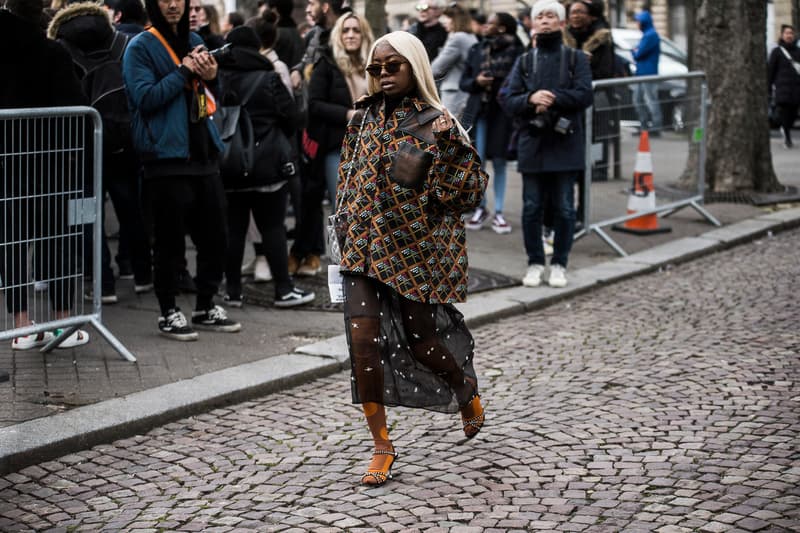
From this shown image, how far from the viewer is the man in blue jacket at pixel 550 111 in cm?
880

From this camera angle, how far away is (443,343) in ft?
17.4

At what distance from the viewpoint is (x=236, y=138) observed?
25.6 feet

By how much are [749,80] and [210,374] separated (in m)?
8.88

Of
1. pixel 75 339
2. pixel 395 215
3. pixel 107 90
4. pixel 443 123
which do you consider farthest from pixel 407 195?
pixel 107 90

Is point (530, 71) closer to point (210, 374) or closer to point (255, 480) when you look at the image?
point (210, 374)

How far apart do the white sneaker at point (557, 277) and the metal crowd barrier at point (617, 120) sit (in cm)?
99

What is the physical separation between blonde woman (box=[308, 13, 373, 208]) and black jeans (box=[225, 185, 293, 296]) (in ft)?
2.72

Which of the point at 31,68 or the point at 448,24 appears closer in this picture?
the point at 31,68

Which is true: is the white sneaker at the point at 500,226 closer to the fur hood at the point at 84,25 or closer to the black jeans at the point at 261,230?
the black jeans at the point at 261,230

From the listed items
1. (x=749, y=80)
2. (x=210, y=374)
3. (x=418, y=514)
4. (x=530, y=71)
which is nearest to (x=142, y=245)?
(x=210, y=374)

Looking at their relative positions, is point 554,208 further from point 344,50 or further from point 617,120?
point 344,50

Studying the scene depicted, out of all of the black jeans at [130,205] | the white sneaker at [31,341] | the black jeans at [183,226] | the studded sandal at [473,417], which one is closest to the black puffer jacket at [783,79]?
the black jeans at [130,205]

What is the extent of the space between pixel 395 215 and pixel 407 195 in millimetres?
91

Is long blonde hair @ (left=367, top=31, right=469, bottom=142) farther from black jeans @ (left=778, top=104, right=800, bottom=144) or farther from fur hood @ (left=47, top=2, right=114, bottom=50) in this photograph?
black jeans @ (left=778, top=104, right=800, bottom=144)
